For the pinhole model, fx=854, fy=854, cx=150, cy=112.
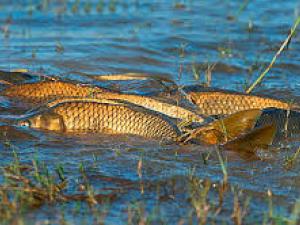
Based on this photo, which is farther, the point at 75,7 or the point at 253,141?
the point at 75,7

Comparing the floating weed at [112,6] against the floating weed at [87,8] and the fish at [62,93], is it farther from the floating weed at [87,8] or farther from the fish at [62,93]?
the fish at [62,93]

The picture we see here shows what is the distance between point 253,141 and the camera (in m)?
5.69

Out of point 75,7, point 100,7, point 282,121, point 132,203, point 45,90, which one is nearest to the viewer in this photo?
point 132,203

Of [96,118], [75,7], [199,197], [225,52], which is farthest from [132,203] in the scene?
[75,7]

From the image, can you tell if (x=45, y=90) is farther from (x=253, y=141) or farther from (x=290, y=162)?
(x=290, y=162)

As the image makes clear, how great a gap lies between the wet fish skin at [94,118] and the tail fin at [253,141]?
0.54 metres

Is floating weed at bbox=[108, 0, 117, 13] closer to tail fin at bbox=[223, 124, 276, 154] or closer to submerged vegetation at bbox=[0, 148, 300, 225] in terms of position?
tail fin at bbox=[223, 124, 276, 154]

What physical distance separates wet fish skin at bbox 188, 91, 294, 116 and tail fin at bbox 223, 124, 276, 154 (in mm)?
965

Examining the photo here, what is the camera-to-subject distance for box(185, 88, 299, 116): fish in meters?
6.68

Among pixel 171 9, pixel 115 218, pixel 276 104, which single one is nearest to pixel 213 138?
pixel 276 104

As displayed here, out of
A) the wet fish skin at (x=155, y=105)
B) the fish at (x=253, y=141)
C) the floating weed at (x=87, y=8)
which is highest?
the floating weed at (x=87, y=8)

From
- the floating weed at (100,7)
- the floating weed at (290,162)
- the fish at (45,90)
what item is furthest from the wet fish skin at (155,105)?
the floating weed at (100,7)

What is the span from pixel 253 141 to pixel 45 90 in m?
2.04

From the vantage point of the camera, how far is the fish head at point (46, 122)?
19.8 ft
